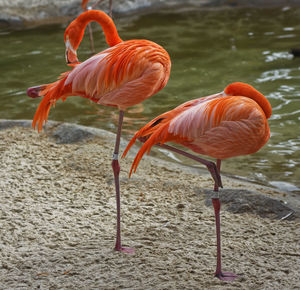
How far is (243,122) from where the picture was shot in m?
2.39

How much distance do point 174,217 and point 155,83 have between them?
92cm

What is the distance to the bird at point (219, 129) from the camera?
240 centimetres

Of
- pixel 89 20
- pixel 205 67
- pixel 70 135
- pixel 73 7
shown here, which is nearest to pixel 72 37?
pixel 89 20

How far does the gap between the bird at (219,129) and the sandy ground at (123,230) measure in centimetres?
24

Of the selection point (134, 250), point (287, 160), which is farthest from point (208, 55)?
point (134, 250)

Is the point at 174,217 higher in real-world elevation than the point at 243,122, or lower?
lower

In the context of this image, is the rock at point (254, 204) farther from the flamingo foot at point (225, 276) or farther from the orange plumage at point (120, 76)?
the orange plumage at point (120, 76)

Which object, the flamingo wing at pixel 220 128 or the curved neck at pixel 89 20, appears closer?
the flamingo wing at pixel 220 128

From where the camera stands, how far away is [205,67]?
6.81 metres

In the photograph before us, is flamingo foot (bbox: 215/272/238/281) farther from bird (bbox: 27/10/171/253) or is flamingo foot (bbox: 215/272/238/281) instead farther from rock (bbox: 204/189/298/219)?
rock (bbox: 204/189/298/219)

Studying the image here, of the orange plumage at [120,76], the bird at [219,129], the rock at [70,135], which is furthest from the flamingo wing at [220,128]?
the rock at [70,135]

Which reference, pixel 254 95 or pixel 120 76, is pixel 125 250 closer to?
pixel 120 76

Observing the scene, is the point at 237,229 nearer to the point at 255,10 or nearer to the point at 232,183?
the point at 232,183

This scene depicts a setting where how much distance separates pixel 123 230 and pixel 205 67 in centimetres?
407
